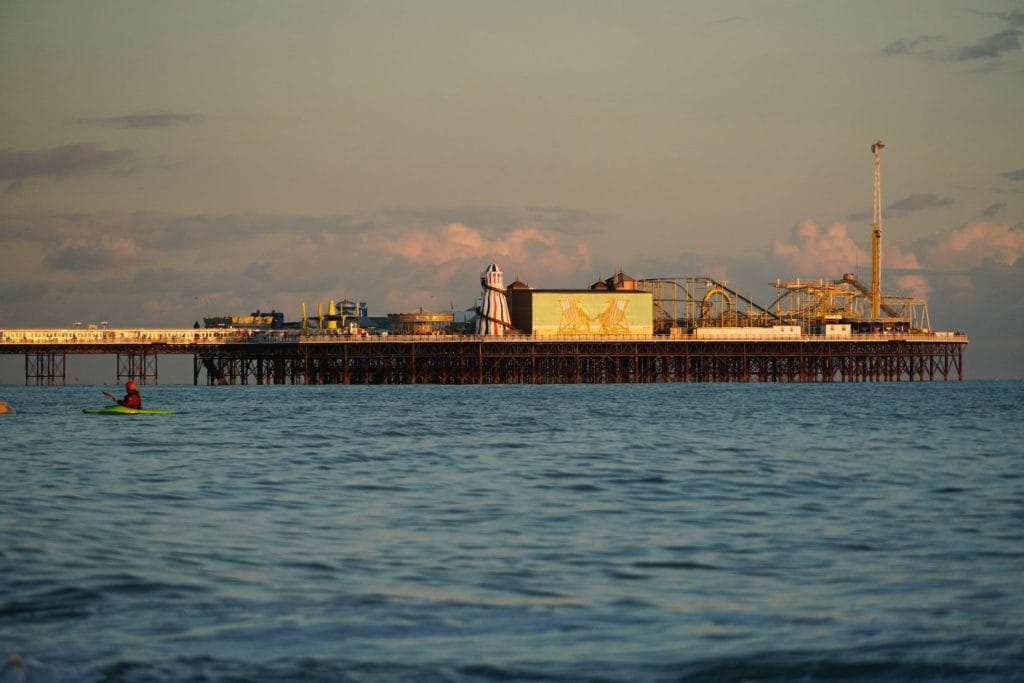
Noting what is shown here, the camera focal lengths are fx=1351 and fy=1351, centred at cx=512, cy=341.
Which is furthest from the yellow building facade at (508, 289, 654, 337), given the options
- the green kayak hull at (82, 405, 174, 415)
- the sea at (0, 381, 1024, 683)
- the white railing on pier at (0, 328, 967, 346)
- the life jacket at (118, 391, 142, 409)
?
the sea at (0, 381, 1024, 683)

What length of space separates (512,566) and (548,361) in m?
119

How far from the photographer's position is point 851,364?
142 meters

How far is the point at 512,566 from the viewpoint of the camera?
53.3ft

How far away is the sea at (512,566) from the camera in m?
11.8

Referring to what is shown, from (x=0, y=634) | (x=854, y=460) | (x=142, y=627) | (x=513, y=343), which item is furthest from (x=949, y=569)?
(x=513, y=343)

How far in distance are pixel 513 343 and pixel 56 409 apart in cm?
6986

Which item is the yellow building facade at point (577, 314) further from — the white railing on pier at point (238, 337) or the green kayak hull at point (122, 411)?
the green kayak hull at point (122, 411)

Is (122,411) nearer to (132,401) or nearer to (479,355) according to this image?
(132,401)

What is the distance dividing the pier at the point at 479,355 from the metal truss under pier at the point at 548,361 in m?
0.10

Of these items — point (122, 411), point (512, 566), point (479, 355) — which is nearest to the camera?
point (512, 566)

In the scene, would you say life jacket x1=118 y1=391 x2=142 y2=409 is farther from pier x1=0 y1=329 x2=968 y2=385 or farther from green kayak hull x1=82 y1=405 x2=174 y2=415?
pier x1=0 y1=329 x2=968 y2=385

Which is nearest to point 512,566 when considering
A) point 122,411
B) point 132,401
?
point 122,411

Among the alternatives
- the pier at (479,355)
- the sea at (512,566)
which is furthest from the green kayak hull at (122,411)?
the pier at (479,355)

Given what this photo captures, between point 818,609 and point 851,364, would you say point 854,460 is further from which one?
point 851,364
